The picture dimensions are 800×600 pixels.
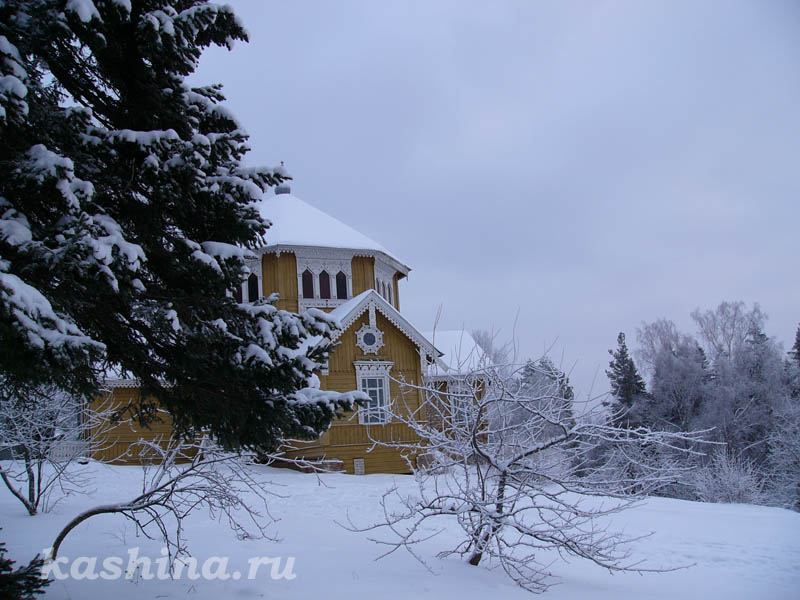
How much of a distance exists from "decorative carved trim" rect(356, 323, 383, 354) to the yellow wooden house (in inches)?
1.4

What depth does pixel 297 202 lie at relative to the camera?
26250mm

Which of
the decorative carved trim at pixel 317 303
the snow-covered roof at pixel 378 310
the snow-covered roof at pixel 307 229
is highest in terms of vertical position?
the snow-covered roof at pixel 307 229

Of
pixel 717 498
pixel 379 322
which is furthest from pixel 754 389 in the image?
pixel 379 322

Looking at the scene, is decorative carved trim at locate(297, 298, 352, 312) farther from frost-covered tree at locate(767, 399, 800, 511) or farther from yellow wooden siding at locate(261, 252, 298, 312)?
frost-covered tree at locate(767, 399, 800, 511)

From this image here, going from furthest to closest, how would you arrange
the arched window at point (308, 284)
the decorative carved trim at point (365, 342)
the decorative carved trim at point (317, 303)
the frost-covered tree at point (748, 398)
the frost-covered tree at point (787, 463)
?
the frost-covered tree at point (748, 398) < the frost-covered tree at point (787, 463) < the arched window at point (308, 284) < the decorative carved trim at point (317, 303) < the decorative carved trim at point (365, 342)

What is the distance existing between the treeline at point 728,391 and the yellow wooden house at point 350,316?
14122 mm

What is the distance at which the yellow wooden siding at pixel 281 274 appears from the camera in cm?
2203

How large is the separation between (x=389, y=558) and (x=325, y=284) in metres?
15.9

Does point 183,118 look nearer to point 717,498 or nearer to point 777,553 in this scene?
point 777,553

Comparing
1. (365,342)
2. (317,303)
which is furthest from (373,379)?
(317,303)

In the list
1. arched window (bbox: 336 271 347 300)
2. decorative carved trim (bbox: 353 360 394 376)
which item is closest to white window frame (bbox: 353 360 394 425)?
Result: decorative carved trim (bbox: 353 360 394 376)

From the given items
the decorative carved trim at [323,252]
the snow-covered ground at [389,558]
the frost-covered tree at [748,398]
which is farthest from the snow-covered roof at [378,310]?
the frost-covered tree at [748,398]

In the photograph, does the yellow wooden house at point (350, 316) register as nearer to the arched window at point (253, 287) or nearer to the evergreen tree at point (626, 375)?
the arched window at point (253, 287)

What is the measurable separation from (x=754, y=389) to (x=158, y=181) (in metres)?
40.7
